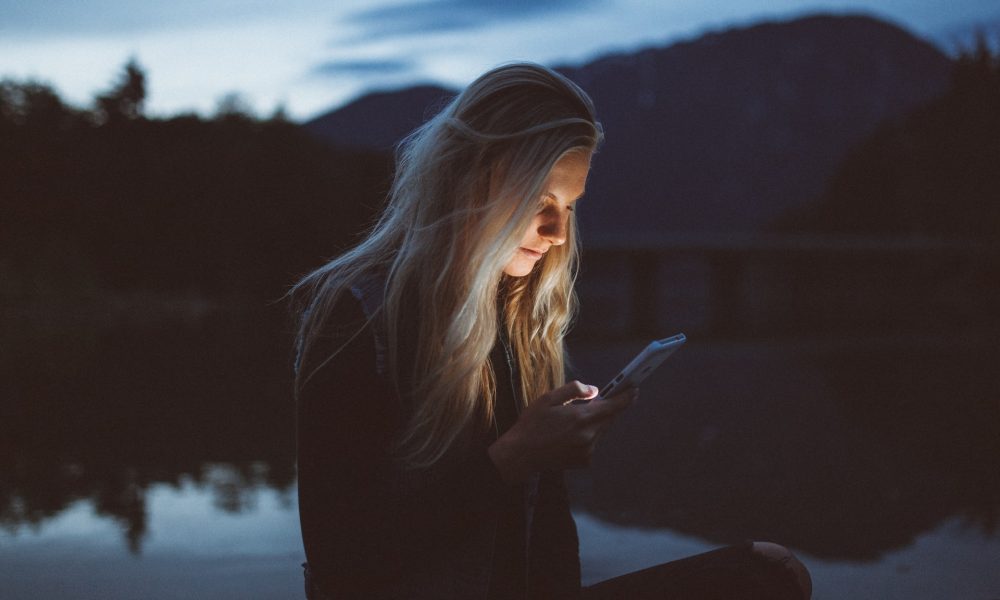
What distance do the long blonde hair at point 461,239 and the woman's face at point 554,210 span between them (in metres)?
0.07

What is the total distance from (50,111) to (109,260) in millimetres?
15143

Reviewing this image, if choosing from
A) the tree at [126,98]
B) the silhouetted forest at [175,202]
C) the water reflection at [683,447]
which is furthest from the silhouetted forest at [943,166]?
the tree at [126,98]

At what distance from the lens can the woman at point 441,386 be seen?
82.8 inches

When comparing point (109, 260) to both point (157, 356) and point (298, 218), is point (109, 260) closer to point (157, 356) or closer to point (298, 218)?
point (298, 218)

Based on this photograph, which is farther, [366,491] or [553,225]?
[553,225]

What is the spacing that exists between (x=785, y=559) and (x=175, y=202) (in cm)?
6261

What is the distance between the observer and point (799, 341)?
2738 centimetres

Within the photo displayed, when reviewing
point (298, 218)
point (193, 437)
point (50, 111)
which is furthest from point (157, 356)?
point (50, 111)

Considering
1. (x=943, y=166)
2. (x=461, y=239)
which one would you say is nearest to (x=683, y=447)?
(x=461, y=239)

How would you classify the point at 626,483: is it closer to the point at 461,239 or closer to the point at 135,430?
the point at 135,430

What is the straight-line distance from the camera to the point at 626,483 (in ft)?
25.6

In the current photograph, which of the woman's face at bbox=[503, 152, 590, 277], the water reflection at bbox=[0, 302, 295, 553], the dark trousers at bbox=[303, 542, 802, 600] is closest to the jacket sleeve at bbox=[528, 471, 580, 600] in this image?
the dark trousers at bbox=[303, 542, 802, 600]

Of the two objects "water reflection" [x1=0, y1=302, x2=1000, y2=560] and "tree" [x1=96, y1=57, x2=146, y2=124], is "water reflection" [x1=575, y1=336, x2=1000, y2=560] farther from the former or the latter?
"tree" [x1=96, y1=57, x2=146, y2=124]

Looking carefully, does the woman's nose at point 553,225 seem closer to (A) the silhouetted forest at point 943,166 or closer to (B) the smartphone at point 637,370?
(B) the smartphone at point 637,370
